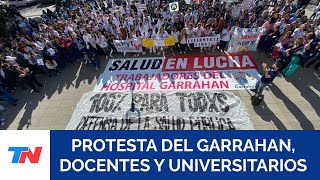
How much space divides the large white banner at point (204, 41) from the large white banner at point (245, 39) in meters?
0.81

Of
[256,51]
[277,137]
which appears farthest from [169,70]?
[277,137]

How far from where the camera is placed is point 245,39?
1153cm

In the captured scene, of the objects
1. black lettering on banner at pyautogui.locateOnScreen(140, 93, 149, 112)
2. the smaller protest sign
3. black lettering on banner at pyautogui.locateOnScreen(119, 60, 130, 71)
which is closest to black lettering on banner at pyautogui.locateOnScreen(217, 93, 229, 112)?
black lettering on banner at pyautogui.locateOnScreen(140, 93, 149, 112)

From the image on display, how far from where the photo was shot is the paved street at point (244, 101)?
329 inches

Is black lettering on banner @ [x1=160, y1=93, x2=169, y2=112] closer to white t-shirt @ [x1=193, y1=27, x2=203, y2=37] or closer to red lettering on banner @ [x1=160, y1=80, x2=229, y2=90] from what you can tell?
red lettering on banner @ [x1=160, y1=80, x2=229, y2=90]

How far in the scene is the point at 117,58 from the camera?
42.1 ft

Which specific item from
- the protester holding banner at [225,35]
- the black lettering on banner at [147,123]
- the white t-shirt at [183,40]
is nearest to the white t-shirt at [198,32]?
the white t-shirt at [183,40]

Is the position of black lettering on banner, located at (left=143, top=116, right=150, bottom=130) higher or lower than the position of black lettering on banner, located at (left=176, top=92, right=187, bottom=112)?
lower

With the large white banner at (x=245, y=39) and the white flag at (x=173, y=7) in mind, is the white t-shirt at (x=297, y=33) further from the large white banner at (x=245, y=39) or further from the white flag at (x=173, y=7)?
the white flag at (x=173, y=7)

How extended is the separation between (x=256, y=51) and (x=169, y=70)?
4796 millimetres

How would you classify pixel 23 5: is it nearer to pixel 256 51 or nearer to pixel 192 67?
pixel 192 67

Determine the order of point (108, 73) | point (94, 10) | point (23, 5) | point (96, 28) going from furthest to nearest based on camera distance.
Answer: point (23, 5)
point (94, 10)
point (96, 28)
point (108, 73)

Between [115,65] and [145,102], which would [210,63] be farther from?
[115,65]

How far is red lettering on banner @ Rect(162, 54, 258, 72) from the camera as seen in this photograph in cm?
1117
